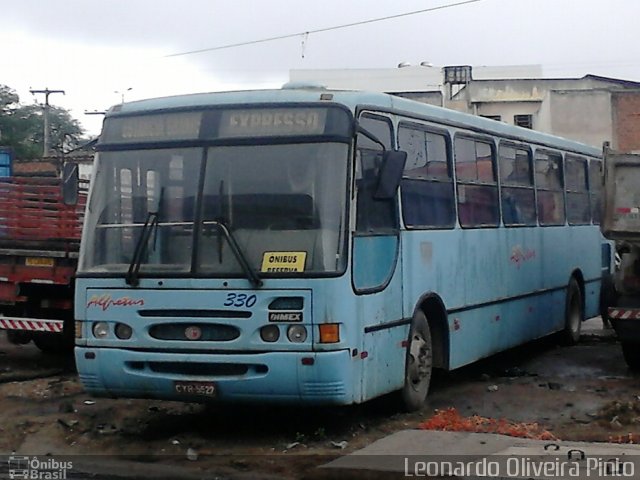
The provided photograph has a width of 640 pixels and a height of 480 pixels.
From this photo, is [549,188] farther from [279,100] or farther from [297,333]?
[297,333]

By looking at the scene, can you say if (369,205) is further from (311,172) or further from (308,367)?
(308,367)

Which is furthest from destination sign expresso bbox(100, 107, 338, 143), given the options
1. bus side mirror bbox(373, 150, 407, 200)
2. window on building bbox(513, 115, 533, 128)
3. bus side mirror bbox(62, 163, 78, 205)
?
window on building bbox(513, 115, 533, 128)

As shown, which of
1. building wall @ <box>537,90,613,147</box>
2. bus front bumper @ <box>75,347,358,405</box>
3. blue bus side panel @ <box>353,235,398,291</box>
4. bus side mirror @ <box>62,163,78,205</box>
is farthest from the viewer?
building wall @ <box>537,90,613,147</box>

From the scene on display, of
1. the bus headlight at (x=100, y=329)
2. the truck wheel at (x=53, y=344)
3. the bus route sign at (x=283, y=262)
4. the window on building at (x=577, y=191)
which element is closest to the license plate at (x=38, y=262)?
the truck wheel at (x=53, y=344)

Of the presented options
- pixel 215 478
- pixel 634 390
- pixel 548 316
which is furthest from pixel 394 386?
pixel 548 316

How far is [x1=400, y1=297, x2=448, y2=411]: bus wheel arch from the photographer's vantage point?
10.0 metres

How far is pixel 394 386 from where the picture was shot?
31.5 feet

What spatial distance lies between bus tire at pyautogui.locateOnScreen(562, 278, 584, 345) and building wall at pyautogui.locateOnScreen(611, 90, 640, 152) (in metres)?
29.1

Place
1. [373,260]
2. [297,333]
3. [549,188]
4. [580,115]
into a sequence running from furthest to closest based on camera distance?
[580,115] → [549,188] → [373,260] → [297,333]

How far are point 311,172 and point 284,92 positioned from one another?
883 mm

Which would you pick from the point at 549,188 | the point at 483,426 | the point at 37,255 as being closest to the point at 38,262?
the point at 37,255

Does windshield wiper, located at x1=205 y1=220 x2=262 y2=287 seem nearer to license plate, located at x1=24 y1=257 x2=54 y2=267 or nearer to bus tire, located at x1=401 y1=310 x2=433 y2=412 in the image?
bus tire, located at x1=401 y1=310 x2=433 y2=412

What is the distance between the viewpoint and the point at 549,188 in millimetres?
14906

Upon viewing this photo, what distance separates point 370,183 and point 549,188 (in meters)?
6.46
